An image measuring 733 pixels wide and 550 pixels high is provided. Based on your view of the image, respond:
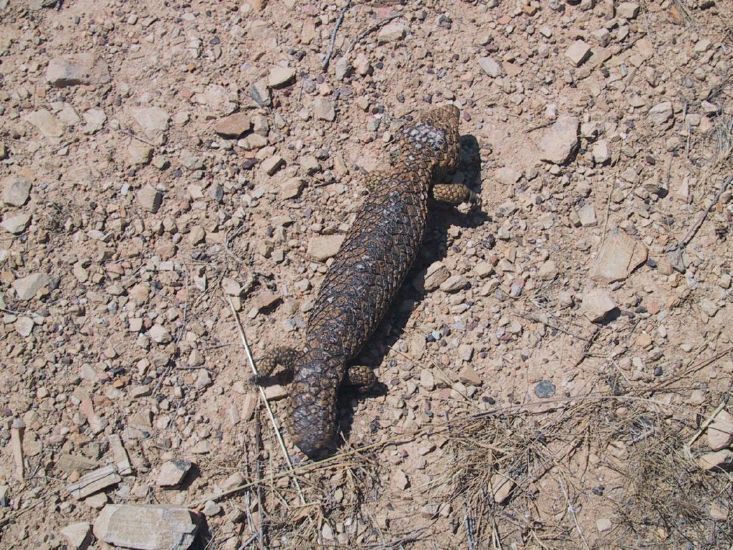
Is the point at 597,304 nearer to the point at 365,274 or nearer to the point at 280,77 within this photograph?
the point at 365,274

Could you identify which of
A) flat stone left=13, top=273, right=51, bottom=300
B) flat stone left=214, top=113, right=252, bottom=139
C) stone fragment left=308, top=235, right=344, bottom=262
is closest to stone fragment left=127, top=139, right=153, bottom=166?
flat stone left=214, top=113, right=252, bottom=139

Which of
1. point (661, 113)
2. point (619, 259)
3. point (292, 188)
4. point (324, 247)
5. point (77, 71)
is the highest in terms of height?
point (77, 71)

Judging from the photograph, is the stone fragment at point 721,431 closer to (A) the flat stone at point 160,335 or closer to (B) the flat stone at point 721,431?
(B) the flat stone at point 721,431

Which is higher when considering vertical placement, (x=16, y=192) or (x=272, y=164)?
(x=16, y=192)

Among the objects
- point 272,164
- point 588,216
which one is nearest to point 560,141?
point 588,216

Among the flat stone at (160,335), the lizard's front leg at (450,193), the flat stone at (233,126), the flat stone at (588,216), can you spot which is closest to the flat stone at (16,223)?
the flat stone at (160,335)

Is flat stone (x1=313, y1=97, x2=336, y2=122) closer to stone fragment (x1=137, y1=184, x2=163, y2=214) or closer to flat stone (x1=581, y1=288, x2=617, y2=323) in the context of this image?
stone fragment (x1=137, y1=184, x2=163, y2=214)

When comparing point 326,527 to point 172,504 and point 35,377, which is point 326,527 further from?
point 35,377
